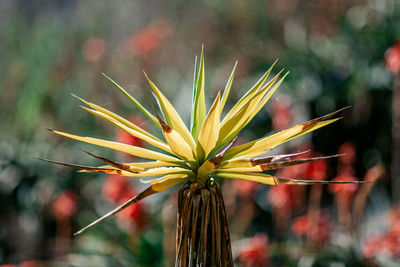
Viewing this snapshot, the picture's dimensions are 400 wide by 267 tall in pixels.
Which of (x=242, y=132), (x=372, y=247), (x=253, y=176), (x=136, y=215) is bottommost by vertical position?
(x=372, y=247)

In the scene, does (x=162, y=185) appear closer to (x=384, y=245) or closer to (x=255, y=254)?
(x=255, y=254)

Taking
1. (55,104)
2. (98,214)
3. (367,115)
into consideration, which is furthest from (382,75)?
(55,104)

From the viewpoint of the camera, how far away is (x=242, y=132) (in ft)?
11.1

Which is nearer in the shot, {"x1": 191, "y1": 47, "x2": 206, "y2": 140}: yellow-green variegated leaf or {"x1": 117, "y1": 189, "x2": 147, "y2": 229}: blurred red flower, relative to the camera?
{"x1": 191, "y1": 47, "x2": 206, "y2": 140}: yellow-green variegated leaf

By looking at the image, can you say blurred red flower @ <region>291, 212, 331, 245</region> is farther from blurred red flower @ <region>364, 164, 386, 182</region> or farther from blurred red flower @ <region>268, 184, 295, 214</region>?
blurred red flower @ <region>364, 164, 386, 182</region>

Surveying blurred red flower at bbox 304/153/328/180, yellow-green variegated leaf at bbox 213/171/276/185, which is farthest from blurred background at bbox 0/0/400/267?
yellow-green variegated leaf at bbox 213/171/276/185

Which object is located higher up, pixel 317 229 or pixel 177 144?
pixel 177 144

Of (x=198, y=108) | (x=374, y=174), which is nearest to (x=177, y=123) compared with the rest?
(x=198, y=108)

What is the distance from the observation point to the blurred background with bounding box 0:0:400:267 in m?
2.19

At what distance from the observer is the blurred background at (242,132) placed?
2.19 m

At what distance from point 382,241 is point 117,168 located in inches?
63.2

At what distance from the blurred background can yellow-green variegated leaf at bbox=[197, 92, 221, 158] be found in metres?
1.23

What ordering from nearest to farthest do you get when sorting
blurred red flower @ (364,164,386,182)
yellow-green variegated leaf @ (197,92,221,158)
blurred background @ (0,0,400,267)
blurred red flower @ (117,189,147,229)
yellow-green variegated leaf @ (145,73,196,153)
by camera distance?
yellow-green variegated leaf @ (197,92,221,158)
yellow-green variegated leaf @ (145,73,196,153)
blurred red flower @ (364,164,386,182)
blurred red flower @ (117,189,147,229)
blurred background @ (0,0,400,267)

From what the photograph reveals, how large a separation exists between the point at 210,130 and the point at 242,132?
2.63 metres
